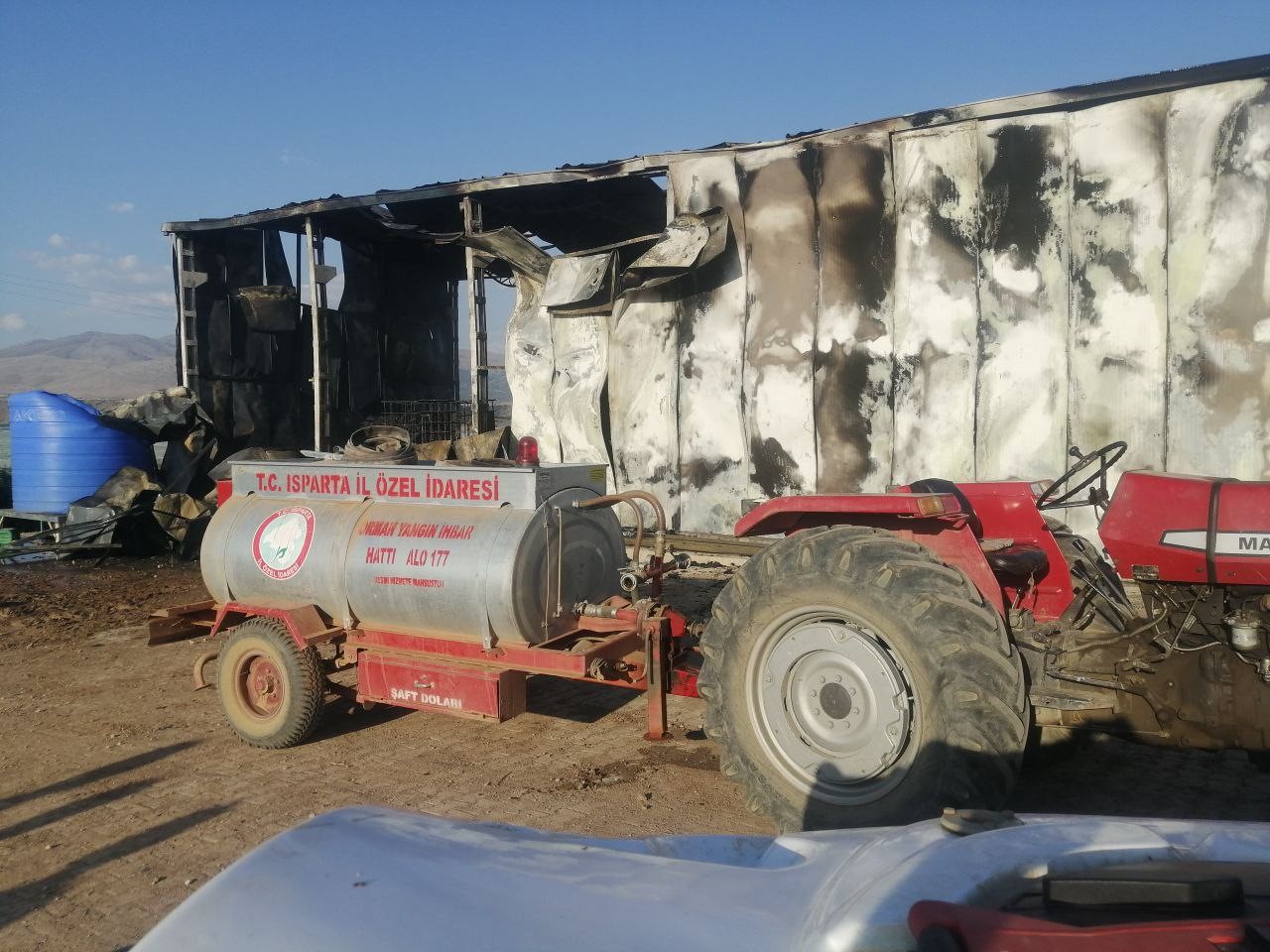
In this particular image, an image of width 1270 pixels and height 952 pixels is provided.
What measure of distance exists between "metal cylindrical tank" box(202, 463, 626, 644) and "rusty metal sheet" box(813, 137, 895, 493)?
391 centimetres

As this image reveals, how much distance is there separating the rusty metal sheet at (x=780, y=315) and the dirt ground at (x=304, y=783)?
12.3ft

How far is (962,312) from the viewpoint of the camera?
822 cm

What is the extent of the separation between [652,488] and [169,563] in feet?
21.3

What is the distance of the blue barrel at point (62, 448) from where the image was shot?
1267 centimetres

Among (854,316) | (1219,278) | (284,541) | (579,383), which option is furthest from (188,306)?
(1219,278)

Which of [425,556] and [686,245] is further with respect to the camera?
[686,245]

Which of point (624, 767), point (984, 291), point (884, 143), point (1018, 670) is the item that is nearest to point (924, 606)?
point (1018, 670)

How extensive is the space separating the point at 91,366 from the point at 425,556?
435 ft

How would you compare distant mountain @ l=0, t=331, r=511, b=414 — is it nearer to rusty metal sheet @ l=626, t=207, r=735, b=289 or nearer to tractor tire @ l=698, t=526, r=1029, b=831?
rusty metal sheet @ l=626, t=207, r=735, b=289

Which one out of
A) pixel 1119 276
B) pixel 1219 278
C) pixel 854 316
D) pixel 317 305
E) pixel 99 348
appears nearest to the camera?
pixel 1219 278

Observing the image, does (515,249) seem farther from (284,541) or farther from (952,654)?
(952,654)

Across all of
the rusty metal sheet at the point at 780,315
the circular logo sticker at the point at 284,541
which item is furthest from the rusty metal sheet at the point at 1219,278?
the circular logo sticker at the point at 284,541

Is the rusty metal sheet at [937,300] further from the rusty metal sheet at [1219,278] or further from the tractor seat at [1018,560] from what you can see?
the tractor seat at [1018,560]

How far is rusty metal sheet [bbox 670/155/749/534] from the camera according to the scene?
30.7 feet
